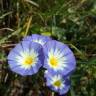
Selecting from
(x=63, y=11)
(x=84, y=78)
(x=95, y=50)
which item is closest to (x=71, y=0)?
(x=63, y=11)

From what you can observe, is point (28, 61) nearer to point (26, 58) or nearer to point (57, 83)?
point (26, 58)

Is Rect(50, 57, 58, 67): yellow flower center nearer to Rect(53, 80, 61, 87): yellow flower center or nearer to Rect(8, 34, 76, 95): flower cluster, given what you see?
Rect(8, 34, 76, 95): flower cluster

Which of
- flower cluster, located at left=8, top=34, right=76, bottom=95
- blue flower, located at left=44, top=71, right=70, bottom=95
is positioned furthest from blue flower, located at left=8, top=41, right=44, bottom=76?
blue flower, located at left=44, top=71, right=70, bottom=95

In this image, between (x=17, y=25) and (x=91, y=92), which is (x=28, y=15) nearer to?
(x=17, y=25)

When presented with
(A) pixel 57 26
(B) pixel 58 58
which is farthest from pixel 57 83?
(A) pixel 57 26

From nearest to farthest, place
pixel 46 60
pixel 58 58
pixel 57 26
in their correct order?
pixel 46 60 → pixel 58 58 → pixel 57 26

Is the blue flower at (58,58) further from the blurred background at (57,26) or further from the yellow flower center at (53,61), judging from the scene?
the blurred background at (57,26)
